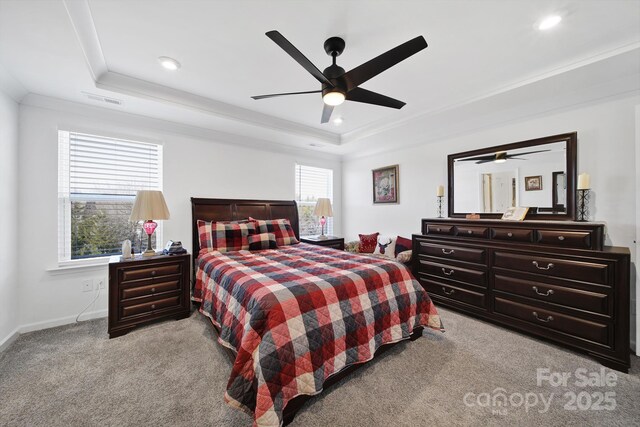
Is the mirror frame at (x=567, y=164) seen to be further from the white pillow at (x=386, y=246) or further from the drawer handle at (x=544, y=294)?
the white pillow at (x=386, y=246)

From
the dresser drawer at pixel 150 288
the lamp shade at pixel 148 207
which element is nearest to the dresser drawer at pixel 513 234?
the dresser drawer at pixel 150 288

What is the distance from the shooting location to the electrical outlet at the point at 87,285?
2.86 metres

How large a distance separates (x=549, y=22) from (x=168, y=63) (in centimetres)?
307

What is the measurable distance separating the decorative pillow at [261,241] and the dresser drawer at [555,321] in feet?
8.89

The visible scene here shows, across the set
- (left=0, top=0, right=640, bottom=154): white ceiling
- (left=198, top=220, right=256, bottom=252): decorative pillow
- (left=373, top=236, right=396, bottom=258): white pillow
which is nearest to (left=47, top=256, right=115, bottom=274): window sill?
(left=198, top=220, right=256, bottom=252): decorative pillow

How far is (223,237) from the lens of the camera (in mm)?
3227

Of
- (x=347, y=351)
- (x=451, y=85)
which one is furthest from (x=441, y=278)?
(x=451, y=85)

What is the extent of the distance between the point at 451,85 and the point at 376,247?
2.60 meters

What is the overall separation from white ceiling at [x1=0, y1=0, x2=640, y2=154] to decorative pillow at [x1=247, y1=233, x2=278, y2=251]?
1.69 meters

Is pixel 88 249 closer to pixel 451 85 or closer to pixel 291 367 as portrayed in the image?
pixel 291 367

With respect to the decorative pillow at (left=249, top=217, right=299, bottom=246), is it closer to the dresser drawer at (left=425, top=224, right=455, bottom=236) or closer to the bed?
the bed

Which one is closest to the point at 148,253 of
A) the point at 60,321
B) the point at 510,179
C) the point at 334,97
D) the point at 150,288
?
the point at 150,288

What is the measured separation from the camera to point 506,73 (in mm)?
2412

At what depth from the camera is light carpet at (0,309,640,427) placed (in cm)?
153
